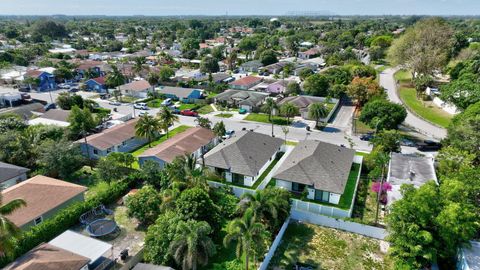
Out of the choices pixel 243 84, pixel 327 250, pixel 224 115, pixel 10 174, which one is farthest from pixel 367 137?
pixel 10 174

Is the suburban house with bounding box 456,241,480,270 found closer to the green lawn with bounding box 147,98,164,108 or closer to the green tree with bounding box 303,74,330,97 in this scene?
the green tree with bounding box 303,74,330,97

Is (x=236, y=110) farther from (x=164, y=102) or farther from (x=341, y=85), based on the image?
(x=341, y=85)

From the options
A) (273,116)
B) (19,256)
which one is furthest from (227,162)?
(273,116)

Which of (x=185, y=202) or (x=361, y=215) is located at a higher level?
(x=185, y=202)

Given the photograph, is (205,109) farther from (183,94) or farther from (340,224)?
(340,224)

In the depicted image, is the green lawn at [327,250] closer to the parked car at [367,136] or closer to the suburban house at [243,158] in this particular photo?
the suburban house at [243,158]

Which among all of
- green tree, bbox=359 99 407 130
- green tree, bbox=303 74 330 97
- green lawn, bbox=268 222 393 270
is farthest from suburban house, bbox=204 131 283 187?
green tree, bbox=303 74 330 97
